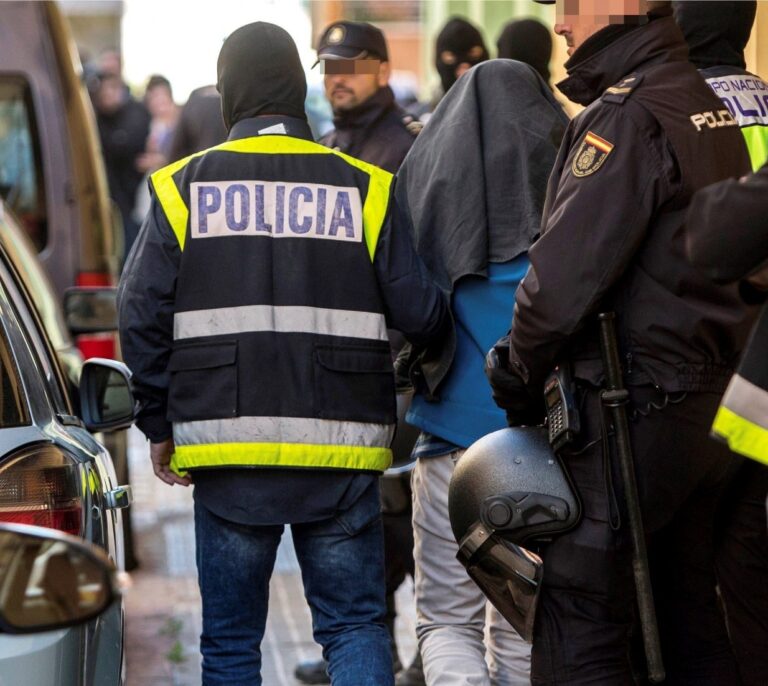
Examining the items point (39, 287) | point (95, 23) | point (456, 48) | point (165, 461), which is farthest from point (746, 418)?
point (95, 23)

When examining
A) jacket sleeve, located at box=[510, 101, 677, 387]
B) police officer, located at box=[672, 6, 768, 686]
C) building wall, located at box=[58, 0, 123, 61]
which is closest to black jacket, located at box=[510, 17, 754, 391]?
jacket sleeve, located at box=[510, 101, 677, 387]

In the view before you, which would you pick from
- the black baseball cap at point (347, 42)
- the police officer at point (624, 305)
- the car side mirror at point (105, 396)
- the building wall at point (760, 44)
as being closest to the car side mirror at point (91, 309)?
the black baseball cap at point (347, 42)

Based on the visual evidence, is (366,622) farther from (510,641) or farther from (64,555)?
(64,555)

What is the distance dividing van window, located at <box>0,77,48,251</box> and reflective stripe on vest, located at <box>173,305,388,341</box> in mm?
3380

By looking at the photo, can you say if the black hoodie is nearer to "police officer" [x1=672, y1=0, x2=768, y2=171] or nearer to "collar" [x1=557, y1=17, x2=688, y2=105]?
"police officer" [x1=672, y1=0, x2=768, y2=171]

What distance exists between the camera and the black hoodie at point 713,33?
439cm

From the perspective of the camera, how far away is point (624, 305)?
10.9 feet

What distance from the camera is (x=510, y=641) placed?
13.5ft

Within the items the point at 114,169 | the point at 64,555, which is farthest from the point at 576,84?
the point at 114,169

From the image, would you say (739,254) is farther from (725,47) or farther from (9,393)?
(725,47)

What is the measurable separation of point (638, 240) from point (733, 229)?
655mm

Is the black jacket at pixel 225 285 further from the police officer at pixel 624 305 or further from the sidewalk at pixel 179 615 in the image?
the sidewalk at pixel 179 615

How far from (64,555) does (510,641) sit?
2.26m

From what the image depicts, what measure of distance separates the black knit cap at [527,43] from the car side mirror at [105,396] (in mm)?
1971
